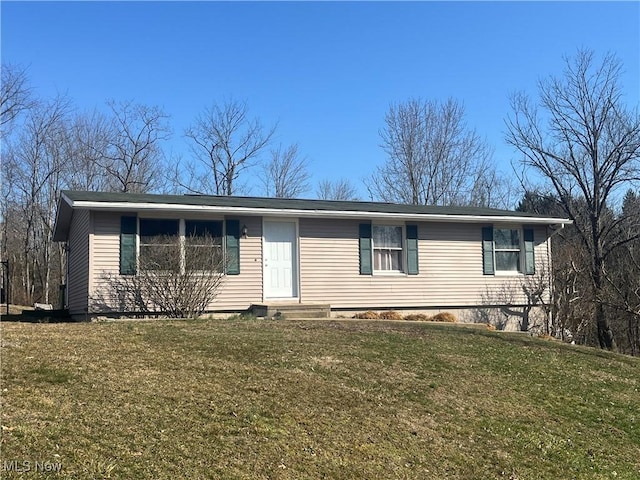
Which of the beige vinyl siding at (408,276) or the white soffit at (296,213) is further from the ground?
the white soffit at (296,213)

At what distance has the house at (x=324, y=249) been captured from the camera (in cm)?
1216

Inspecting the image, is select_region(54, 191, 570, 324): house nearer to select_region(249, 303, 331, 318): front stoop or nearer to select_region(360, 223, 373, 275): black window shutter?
select_region(360, 223, 373, 275): black window shutter

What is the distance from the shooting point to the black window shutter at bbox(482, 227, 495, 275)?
50.7 ft

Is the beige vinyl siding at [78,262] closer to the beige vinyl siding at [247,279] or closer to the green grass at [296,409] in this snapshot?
the beige vinyl siding at [247,279]

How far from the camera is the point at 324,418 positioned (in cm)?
561

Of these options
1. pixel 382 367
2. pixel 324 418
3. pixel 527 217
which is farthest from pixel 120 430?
pixel 527 217

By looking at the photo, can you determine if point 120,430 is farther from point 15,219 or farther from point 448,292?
point 15,219

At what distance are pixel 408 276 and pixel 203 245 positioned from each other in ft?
17.7

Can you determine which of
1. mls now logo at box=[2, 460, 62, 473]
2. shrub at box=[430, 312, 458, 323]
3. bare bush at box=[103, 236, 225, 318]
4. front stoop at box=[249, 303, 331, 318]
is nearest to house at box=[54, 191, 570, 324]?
bare bush at box=[103, 236, 225, 318]

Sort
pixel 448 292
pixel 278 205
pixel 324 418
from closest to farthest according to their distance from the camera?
pixel 324 418
pixel 278 205
pixel 448 292

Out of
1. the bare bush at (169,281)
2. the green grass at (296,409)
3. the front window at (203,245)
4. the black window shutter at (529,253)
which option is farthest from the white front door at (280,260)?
the black window shutter at (529,253)

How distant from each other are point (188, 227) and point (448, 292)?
692 centimetres

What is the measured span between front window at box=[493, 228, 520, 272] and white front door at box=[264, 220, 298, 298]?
5755 millimetres

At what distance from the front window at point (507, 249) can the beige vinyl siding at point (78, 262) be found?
409 inches
